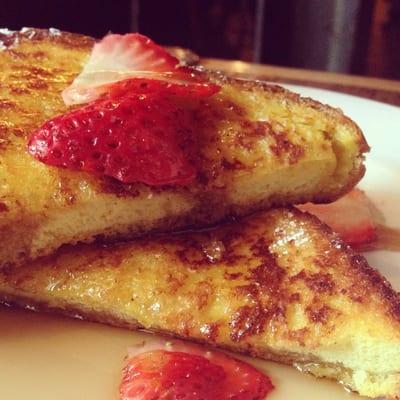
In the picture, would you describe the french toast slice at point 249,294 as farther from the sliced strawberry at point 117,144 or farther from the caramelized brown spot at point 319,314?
the sliced strawberry at point 117,144

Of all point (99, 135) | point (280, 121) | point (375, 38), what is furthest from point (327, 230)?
point (375, 38)

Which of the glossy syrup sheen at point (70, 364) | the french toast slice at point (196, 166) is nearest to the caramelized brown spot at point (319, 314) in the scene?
the glossy syrup sheen at point (70, 364)

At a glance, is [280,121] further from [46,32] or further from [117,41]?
[46,32]

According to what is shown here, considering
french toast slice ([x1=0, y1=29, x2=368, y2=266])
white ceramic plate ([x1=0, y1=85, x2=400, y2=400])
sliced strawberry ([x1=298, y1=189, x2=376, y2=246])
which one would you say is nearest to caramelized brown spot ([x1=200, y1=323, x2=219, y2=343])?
white ceramic plate ([x1=0, y1=85, x2=400, y2=400])

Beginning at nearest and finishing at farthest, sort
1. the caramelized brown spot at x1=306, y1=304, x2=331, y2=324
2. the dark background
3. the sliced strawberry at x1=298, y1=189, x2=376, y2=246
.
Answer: the caramelized brown spot at x1=306, y1=304, x2=331, y2=324 < the sliced strawberry at x1=298, y1=189, x2=376, y2=246 < the dark background

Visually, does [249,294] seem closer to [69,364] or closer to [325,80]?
[69,364]

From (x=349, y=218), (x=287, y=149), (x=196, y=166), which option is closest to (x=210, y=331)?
(x=196, y=166)

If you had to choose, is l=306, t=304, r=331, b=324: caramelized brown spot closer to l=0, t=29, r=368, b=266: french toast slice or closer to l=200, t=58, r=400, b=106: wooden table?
l=0, t=29, r=368, b=266: french toast slice
